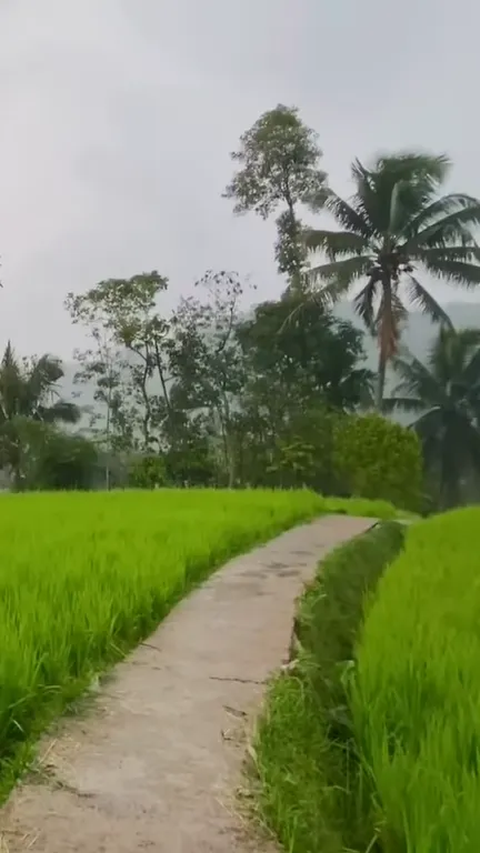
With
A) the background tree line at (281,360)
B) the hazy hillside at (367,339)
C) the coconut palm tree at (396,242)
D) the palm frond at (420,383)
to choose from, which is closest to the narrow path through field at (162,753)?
the background tree line at (281,360)

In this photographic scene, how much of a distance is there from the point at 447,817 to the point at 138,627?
132 cm

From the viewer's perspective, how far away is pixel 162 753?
1.39 meters

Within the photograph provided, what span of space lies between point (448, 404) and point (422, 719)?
11671 mm

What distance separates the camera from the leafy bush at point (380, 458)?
9.90 meters

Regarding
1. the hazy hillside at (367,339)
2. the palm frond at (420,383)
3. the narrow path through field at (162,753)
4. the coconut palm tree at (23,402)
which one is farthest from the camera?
the hazy hillside at (367,339)

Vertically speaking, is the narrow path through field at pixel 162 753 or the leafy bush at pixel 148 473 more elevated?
the leafy bush at pixel 148 473

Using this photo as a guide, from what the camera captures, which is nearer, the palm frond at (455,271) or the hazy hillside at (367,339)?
the palm frond at (455,271)

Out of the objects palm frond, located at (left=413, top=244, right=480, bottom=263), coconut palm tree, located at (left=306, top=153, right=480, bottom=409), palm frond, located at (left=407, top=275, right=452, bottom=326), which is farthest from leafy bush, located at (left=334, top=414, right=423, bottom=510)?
palm frond, located at (left=413, top=244, right=480, bottom=263)

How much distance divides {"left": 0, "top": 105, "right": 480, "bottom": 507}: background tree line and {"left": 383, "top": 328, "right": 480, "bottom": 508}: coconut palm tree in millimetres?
23

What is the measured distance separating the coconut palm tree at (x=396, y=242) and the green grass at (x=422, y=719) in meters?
9.21

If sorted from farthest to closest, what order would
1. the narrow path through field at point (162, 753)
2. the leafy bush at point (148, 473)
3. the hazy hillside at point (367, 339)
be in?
the hazy hillside at point (367, 339) → the leafy bush at point (148, 473) → the narrow path through field at point (162, 753)

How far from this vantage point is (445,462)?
1269cm

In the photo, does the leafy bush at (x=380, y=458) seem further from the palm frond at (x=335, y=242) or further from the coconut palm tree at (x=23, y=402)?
the coconut palm tree at (x=23, y=402)

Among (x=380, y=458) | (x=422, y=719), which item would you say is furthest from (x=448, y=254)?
(x=422, y=719)
